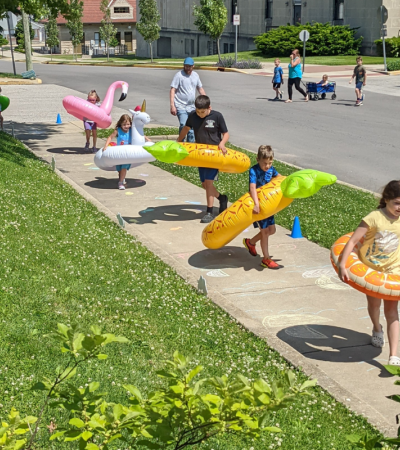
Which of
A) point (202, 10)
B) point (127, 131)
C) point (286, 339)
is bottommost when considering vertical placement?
point (286, 339)

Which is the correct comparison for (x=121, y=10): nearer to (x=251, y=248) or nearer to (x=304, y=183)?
(x=251, y=248)

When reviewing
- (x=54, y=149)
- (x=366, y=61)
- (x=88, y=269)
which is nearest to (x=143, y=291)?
(x=88, y=269)

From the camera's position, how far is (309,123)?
22.2 meters

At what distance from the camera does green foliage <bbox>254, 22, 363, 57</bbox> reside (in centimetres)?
4838

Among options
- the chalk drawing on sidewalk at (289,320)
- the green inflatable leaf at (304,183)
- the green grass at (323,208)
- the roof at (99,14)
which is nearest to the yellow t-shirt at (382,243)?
the chalk drawing on sidewalk at (289,320)

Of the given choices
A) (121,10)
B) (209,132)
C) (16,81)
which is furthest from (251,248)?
(121,10)

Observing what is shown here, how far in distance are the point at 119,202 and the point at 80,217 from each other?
161 centimetres

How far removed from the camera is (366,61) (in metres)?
44.0

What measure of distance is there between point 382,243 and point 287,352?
1.33 metres

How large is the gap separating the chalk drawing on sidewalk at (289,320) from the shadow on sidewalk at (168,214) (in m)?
4.02

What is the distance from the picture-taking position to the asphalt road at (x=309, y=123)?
15973 mm

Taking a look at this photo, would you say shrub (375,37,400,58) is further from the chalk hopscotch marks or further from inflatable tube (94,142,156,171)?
the chalk hopscotch marks

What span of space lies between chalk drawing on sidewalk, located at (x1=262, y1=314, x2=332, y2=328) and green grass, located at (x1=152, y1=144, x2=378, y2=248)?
253 cm

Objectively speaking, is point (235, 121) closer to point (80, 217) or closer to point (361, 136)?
point (361, 136)
